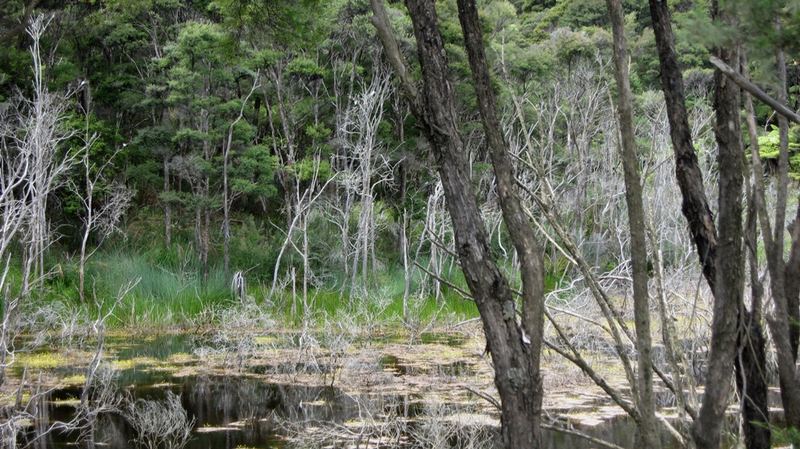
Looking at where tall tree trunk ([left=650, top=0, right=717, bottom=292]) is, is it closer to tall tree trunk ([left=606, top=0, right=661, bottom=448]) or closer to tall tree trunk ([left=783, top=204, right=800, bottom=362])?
tall tree trunk ([left=783, top=204, right=800, bottom=362])

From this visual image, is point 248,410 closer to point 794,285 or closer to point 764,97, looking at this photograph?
point 794,285

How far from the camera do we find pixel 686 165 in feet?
10.3

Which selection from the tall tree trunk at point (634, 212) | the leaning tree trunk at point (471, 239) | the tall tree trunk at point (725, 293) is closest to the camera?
the tall tree trunk at point (725, 293)

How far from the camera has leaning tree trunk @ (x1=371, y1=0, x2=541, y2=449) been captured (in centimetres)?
335

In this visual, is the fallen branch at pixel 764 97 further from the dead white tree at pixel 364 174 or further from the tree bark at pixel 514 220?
the dead white tree at pixel 364 174

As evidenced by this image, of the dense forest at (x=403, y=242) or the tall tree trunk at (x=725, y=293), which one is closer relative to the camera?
the tall tree trunk at (x=725, y=293)

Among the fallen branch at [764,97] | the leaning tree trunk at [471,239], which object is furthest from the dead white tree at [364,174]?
the fallen branch at [764,97]

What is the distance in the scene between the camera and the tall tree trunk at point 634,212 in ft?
7.88

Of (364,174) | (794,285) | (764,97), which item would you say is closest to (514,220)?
(794,285)

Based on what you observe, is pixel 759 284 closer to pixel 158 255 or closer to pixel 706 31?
pixel 706 31

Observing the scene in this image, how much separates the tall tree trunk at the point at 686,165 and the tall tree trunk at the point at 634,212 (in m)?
0.71

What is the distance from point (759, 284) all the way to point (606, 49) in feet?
87.1

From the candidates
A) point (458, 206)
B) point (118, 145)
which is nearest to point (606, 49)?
point (118, 145)

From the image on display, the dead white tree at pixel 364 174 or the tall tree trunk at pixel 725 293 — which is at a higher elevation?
the dead white tree at pixel 364 174
